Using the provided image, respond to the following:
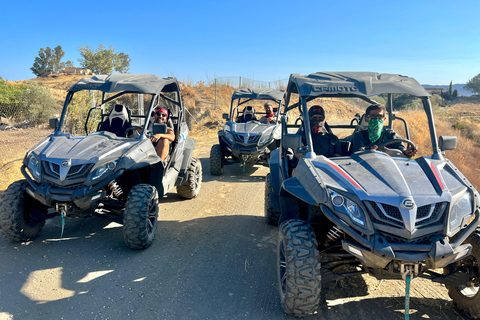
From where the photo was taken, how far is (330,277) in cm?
294

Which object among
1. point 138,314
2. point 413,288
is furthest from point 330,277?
point 138,314

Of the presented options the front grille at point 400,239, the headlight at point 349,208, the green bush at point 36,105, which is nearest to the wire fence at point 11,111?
the green bush at point 36,105

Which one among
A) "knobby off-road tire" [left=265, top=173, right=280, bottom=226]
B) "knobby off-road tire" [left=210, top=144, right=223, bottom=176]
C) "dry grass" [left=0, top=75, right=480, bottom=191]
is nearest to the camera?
"knobby off-road tire" [left=265, top=173, right=280, bottom=226]

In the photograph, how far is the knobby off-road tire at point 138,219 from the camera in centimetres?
420

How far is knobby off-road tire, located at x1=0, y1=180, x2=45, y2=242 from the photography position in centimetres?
432

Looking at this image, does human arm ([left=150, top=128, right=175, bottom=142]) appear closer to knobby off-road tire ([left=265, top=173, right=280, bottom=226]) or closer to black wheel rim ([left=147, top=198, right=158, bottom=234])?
black wheel rim ([left=147, top=198, right=158, bottom=234])

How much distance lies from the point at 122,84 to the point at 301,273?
3723 millimetres

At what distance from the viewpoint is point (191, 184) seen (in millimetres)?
6668

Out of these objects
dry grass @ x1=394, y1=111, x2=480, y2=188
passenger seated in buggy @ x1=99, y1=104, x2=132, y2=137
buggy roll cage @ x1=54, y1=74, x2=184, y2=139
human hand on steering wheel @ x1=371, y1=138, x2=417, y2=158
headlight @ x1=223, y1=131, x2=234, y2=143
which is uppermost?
buggy roll cage @ x1=54, y1=74, x2=184, y2=139

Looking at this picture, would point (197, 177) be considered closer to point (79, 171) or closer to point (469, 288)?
point (79, 171)

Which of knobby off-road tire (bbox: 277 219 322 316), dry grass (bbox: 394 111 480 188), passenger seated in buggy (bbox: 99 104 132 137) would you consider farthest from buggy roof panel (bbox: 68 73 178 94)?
dry grass (bbox: 394 111 480 188)

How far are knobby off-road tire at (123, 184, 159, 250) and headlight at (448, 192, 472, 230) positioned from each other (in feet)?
10.4

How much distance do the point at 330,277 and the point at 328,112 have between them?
31.8 m

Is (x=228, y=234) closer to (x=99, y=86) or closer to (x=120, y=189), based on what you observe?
(x=120, y=189)
